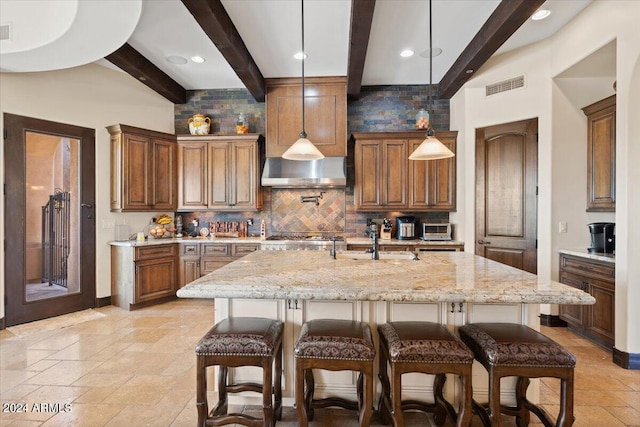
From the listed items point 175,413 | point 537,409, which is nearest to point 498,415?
point 537,409

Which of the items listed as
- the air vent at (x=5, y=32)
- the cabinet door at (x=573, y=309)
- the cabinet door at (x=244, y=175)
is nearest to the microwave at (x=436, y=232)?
the cabinet door at (x=573, y=309)

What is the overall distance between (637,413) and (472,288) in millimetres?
1665

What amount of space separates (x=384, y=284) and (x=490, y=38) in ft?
9.46

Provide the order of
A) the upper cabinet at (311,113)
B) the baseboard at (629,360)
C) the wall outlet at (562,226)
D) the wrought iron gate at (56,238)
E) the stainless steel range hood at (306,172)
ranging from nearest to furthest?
the baseboard at (629,360)
the wall outlet at (562,226)
the wrought iron gate at (56,238)
the stainless steel range hood at (306,172)
the upper cabinet at (311,113)

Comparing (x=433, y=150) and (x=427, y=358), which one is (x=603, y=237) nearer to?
(x=433, y=150)

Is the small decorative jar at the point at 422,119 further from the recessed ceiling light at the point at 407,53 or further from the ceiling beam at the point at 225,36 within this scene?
the ceiling beam at the point at 225,36

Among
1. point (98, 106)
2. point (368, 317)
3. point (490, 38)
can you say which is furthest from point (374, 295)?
point (98, 106)

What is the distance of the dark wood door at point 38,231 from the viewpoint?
3.68 m

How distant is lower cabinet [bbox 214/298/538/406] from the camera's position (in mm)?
2049

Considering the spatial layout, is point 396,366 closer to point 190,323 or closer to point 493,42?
point 190,323

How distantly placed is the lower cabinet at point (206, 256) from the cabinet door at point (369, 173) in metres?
1.71

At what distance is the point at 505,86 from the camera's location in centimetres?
406

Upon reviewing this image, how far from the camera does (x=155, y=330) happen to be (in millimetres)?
3617

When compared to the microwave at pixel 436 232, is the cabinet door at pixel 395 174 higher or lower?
higher
